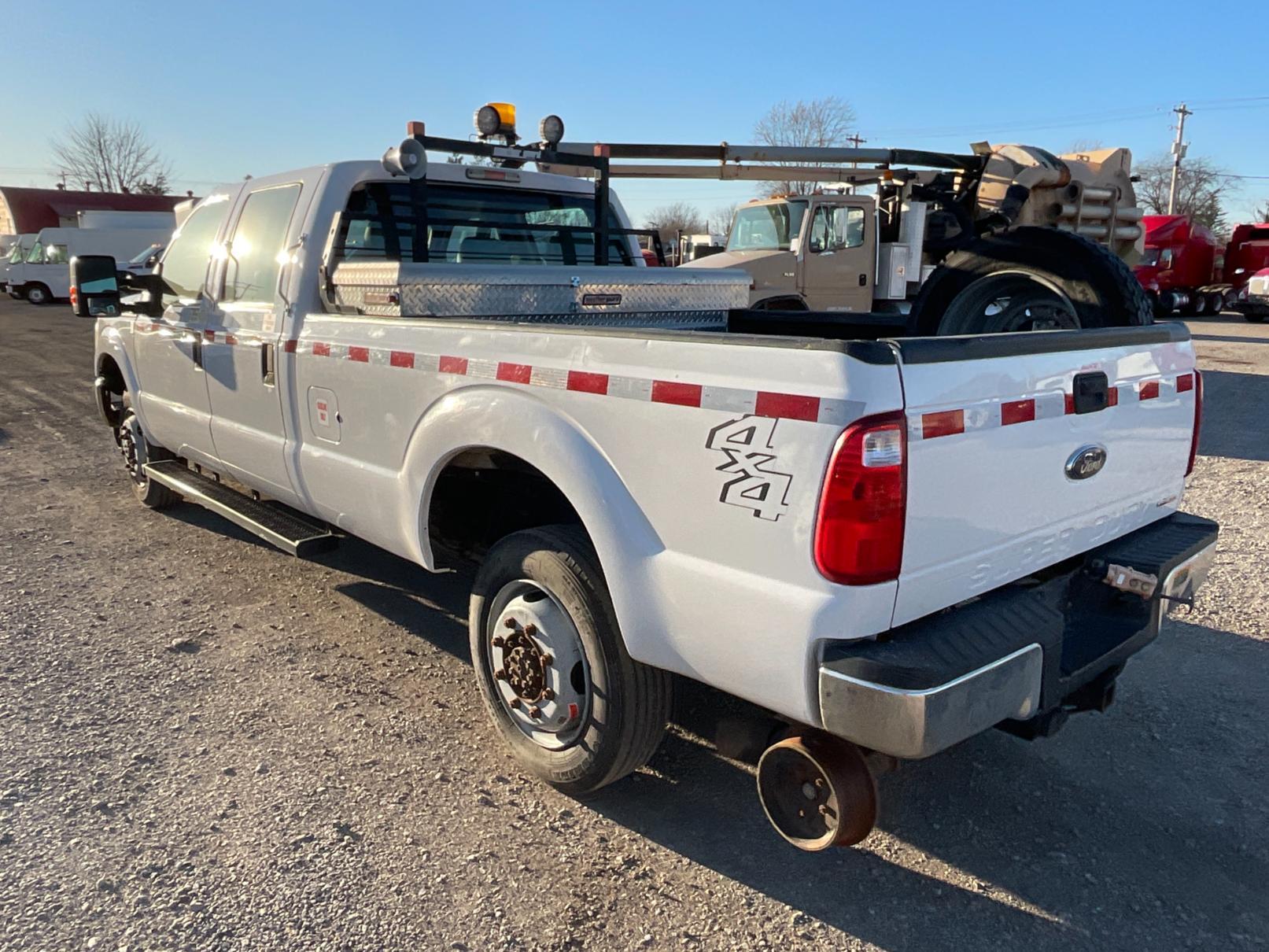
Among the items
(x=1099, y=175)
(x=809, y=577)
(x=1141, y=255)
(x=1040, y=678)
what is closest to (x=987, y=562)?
(x=1040, y=678)

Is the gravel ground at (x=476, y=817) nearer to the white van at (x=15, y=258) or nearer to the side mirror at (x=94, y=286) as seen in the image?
the side mirror at (x=94, y=286)

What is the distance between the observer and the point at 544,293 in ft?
13.6

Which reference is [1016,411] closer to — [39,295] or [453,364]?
[453,364]

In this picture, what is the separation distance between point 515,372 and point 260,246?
2.40 m

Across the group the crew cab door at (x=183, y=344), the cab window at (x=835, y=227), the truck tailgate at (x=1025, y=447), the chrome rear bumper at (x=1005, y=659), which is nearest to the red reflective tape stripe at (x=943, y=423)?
the truck tailgate at (x=1025, y=447)

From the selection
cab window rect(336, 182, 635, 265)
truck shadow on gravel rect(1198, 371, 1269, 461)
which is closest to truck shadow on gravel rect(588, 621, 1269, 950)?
cab window rect(336, 182, 635, 265)

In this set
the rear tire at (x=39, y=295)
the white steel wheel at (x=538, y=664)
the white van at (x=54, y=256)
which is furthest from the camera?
Result: the rear tire at (x=39, y=295)

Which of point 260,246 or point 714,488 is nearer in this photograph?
point 714,488

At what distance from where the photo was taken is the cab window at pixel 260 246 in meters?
4.45

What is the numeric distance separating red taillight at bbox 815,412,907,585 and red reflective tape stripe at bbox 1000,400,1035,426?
40 centimetres

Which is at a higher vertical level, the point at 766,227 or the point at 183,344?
the point at 766,227

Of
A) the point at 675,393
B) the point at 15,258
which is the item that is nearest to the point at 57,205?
the point at 15,258

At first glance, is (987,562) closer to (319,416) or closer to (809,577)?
(809,577)

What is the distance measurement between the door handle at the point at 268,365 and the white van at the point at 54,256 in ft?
98.2
